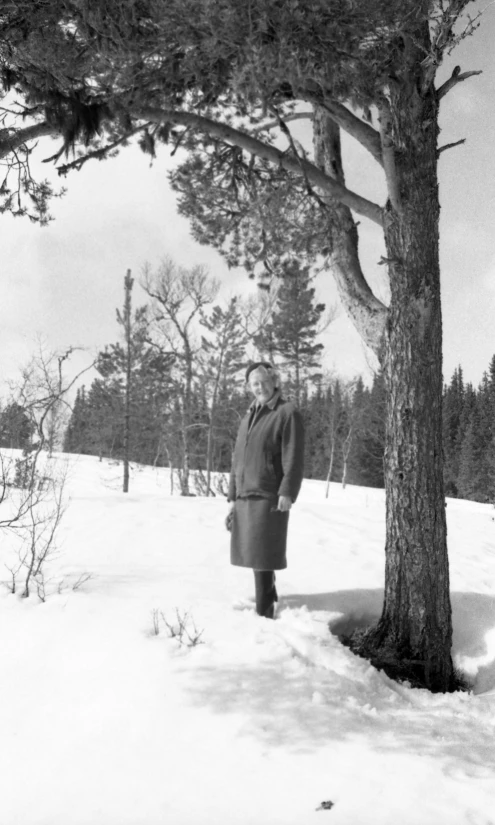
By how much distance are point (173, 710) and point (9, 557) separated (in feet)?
11.5

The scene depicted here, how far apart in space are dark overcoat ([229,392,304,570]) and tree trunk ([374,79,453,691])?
74 cm

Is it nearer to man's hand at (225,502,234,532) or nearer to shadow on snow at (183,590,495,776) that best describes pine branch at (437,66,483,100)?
man's hand at (225,502,234,532)

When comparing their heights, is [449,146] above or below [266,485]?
above

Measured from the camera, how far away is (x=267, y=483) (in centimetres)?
382

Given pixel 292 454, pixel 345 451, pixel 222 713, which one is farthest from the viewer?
pixel 345 451

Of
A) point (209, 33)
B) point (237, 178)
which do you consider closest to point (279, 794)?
point (209, 33)

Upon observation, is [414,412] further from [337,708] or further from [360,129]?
[360,129]

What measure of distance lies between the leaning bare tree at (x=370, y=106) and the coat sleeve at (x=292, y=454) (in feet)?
2.28

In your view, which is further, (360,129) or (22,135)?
(360,129)

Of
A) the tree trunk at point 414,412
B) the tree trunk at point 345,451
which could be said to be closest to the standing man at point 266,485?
the tree trunk at point 414,412

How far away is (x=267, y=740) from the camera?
2.36 m

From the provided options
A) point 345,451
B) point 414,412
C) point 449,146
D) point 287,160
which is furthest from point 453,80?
point 345,451

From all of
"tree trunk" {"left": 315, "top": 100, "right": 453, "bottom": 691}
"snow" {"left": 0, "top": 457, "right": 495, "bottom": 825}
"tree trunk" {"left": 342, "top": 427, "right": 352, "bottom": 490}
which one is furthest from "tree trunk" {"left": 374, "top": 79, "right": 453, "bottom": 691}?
"tree trunk" {"left": 342, "top": 427, "right": 352, "bottom": 490}

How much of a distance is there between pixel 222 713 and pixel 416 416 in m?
2.28
